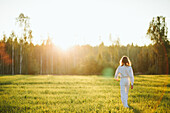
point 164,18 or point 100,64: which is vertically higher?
point 164,18

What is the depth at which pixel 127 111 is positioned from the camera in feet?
23.4

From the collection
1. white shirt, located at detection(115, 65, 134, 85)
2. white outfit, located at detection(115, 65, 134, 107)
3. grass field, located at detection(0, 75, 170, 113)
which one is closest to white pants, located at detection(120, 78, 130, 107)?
white outfit, located at detection(115, 65, 134, 107)

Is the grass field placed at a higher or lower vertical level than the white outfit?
lower

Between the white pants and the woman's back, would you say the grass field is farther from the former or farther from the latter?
the woman's back

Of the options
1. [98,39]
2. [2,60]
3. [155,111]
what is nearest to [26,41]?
[2,60]

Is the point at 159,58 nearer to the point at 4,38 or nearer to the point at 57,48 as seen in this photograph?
the point at 57,48

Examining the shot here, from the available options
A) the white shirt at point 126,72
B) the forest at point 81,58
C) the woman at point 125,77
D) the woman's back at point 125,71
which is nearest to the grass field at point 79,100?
the woman at point 125,77

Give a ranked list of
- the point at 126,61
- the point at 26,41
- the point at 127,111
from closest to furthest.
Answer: the point at 127,111
the point at 126,61
the point at 26,41

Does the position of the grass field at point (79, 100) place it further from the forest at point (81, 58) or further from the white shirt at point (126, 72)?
the forest at point (81, 58)

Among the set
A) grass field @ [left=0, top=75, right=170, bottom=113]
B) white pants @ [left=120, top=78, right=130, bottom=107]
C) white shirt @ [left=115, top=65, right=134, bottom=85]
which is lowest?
grass field @ [left=0, top=75, right=170, bottom=113]

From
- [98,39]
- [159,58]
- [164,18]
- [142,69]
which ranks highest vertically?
[164,18]

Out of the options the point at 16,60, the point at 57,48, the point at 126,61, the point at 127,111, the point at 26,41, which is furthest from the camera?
the point at 57,48

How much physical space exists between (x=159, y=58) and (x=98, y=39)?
2577 centimetres

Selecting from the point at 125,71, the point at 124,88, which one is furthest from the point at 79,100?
the point at 125,71
